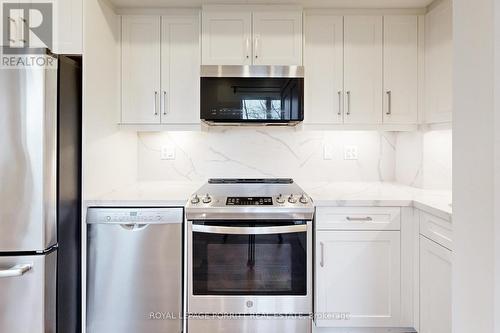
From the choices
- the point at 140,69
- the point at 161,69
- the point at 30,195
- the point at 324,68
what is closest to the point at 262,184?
the point at 324,68

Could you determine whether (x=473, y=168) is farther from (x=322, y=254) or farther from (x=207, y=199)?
(x=207, y=199)

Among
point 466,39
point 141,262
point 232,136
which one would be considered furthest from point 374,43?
point 141,262

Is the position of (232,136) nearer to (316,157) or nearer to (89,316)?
(316,157)

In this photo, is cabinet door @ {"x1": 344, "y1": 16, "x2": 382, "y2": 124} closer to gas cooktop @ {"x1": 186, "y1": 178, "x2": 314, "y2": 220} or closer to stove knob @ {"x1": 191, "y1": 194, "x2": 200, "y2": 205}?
gas cooktop @ {"x1": 186, "y1": 178, "x2": 314, "y2": 220}

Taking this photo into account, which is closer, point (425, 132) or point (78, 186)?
point (78, 186)

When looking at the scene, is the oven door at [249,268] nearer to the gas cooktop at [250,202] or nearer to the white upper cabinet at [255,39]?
the gas cooktop at [250,202]

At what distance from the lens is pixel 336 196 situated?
1911 mm

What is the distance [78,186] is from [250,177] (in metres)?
1.22

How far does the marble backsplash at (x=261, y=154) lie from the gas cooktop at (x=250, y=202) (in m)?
0.33

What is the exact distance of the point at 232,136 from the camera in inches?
97.6

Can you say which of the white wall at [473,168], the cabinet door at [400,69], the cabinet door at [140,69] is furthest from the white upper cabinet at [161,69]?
the white wall at [473,168]

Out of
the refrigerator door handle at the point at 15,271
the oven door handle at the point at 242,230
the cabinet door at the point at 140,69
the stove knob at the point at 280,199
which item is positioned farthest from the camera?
the cabinet door at the point at 140,69

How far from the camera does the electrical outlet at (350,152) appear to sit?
2492mm

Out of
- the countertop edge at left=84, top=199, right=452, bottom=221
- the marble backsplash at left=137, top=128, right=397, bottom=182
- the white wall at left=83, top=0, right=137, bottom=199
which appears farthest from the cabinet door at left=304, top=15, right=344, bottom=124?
the white wall at left=83, top=0, right=137, bottom=199
